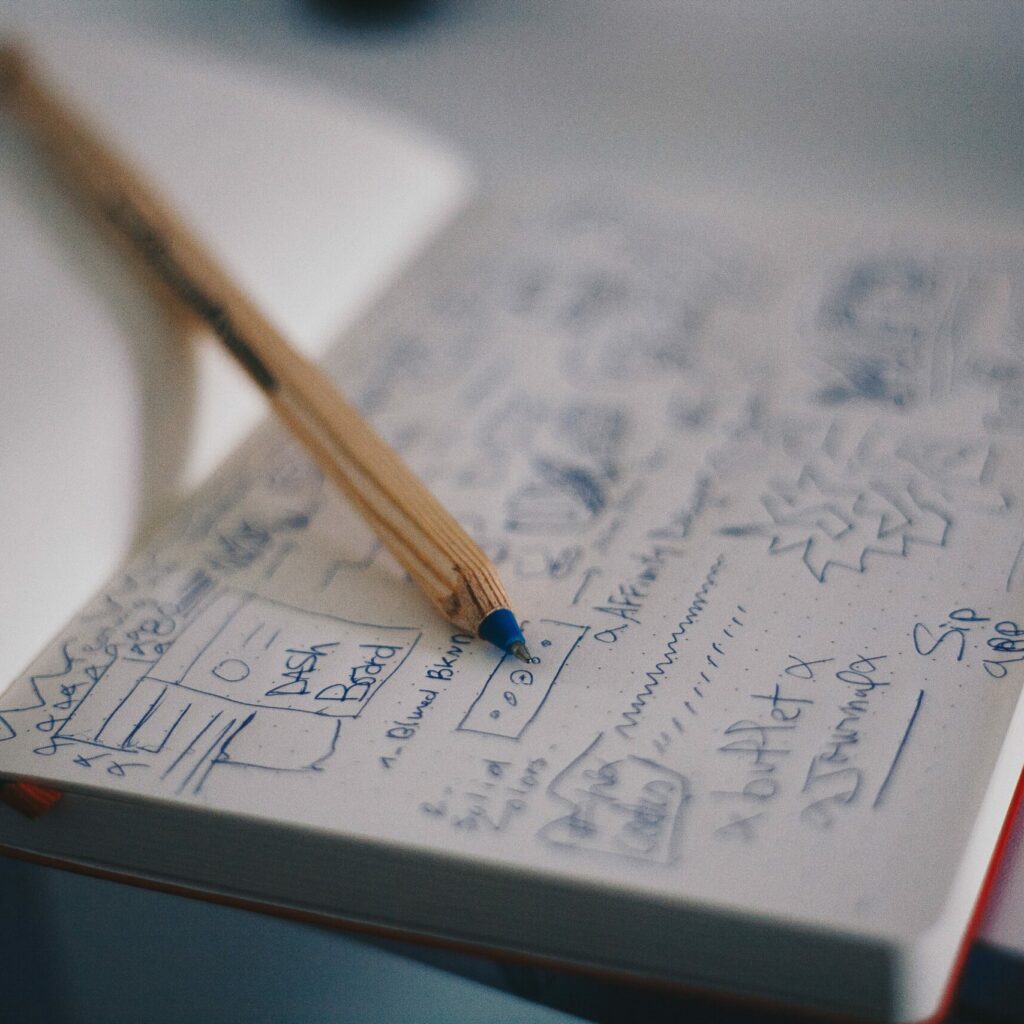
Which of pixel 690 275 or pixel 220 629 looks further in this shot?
pixel 690 275

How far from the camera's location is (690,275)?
51 centimetres

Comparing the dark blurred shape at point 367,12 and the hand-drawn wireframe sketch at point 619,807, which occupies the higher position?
the dark blurred shape at point 367,12

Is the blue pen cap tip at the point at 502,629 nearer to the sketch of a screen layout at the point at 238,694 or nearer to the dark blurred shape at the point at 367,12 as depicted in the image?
the sketch of a screen layout at the point at 238,694

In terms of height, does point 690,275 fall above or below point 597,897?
above

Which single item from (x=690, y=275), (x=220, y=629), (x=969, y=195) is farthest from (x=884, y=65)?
(x=220, y=629)

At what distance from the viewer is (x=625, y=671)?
0.98 feet

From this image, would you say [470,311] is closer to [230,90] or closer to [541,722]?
[230,90]

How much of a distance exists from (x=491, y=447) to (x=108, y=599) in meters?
0.13

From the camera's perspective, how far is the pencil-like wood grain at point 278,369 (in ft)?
1.06

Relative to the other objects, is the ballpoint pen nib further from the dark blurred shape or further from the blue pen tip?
the dark blurred shape

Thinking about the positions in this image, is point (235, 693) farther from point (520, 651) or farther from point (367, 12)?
point (367, 12)

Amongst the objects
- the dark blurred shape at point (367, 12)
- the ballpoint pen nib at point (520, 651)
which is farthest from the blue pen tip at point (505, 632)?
the dark blurred shape at point (367, 12)

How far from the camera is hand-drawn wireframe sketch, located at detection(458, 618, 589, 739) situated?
11.3 inches

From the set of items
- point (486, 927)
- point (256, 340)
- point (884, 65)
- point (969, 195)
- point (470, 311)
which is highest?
point (884, 65)
